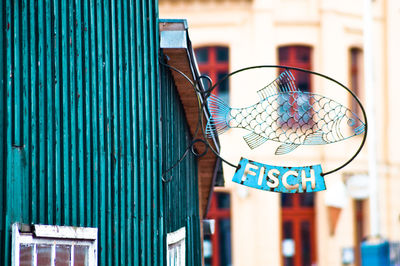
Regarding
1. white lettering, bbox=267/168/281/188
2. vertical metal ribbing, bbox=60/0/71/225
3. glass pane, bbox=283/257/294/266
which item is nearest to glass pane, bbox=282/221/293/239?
glass pane, bbox=283/257/294/266

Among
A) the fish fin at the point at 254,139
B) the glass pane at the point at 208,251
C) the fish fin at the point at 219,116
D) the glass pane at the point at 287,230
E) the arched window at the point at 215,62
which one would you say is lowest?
the glass pane at the point at 208,251

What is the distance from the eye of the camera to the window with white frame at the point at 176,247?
8.80 m

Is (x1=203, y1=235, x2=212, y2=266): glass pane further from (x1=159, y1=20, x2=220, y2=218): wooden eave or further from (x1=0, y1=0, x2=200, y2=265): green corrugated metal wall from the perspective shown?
(x1=0, y1=0, x2=200, y2=265): green corrugated metal wall

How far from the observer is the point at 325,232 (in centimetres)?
2445

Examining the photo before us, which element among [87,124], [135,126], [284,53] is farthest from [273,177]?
[284,53]

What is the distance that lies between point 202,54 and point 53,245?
60.1 ft

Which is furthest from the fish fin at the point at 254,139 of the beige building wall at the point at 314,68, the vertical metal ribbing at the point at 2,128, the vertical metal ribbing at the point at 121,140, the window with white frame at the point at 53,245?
the beige building wall at the point at 314,68

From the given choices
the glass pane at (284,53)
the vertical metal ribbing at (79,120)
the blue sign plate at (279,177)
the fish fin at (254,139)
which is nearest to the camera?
the vertical metal ribbing at (79,120)

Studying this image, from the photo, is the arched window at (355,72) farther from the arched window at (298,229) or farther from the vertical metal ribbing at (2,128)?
the vertical metal ribbing at (2,128)

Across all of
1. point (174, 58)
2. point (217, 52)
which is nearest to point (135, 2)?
point (174, 58)

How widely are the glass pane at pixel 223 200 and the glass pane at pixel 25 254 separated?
1829 cm

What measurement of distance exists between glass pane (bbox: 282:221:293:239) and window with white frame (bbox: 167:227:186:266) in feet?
48.7

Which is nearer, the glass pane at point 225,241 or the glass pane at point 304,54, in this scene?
the glass pane at point 225,241

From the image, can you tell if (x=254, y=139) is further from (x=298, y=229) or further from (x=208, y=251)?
(x=298, y=229)
